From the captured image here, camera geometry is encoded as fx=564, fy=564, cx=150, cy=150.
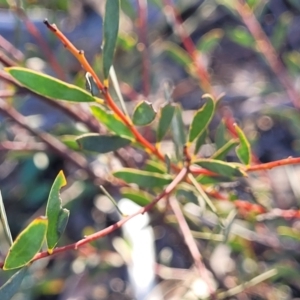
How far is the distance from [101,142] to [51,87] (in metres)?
0.11

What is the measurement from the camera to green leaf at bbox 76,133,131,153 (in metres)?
0.63

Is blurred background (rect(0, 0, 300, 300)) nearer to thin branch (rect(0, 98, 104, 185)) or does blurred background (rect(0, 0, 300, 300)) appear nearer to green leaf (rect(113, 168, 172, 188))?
thin branch (rect(0, 98, 104, 185))

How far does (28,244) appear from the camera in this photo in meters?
0.47

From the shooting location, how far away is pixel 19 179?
135 centimetres

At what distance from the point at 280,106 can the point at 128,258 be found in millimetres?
480

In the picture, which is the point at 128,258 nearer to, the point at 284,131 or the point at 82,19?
the point at 284,131

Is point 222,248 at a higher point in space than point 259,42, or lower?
lower

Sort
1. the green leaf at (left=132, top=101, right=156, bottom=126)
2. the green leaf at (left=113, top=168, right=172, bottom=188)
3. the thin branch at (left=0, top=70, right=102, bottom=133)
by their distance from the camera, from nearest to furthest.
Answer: the green leaf at (left=132, top=101, right=156, bottom=126) < the green leaf at (left=113, top=168, right=172, bottom=188) < the thin branch at (left=0, top=70, right=102, bottom=133)

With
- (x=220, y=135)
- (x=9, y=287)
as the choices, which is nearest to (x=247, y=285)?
(x=220, y=135)

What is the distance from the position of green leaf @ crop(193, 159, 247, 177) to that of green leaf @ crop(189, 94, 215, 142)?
0.13 ft

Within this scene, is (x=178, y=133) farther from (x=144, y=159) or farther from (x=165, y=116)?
(x=144, y=159)

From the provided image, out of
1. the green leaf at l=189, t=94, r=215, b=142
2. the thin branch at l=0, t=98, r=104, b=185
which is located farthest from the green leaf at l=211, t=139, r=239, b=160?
the thin branch at l=0, t=98, r=104, b=185

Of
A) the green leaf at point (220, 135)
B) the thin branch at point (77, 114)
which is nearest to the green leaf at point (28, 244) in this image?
the green leaf at point (220, 135)

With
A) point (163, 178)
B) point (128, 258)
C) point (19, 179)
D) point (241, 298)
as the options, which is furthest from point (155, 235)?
point (163, 178)
